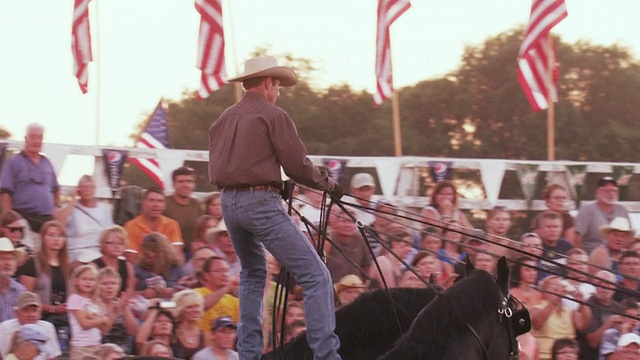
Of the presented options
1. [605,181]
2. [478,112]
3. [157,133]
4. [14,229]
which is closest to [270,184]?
[14,229]

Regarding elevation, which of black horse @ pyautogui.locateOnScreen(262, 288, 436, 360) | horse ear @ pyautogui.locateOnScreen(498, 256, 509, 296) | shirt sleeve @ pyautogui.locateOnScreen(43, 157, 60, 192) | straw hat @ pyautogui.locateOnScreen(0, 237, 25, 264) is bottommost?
black horse @ pyautogui.locateOnScreen(262, 288, 436, 360)

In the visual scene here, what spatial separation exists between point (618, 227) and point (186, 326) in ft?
17.2

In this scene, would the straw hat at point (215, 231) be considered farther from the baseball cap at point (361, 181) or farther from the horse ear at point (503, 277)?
the horse ear at point (503, 277)

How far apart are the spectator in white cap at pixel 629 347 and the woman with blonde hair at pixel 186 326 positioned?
3.67m

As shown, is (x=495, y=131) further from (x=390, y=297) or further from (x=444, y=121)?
(x=390, y=297)

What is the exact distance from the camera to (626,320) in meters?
11.2

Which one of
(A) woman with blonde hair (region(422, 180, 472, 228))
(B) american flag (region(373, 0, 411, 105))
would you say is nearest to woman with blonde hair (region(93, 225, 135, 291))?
(A) woman with blonde hair (region(422, 180, 472, 228))

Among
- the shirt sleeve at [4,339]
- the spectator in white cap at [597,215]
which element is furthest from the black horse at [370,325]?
the spectator in white cap at [597,215]

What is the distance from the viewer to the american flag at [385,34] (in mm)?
16188

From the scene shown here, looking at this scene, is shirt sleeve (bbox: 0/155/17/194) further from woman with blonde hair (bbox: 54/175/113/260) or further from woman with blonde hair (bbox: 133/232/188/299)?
woman with blonde hair (bbox: 133/232/188/299)

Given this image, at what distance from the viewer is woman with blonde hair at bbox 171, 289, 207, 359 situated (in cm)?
977

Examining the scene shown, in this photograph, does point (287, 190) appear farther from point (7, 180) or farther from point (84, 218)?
point (7, 180)

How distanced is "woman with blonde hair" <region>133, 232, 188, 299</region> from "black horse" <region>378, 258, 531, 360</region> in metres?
4.11

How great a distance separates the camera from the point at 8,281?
386 inches
